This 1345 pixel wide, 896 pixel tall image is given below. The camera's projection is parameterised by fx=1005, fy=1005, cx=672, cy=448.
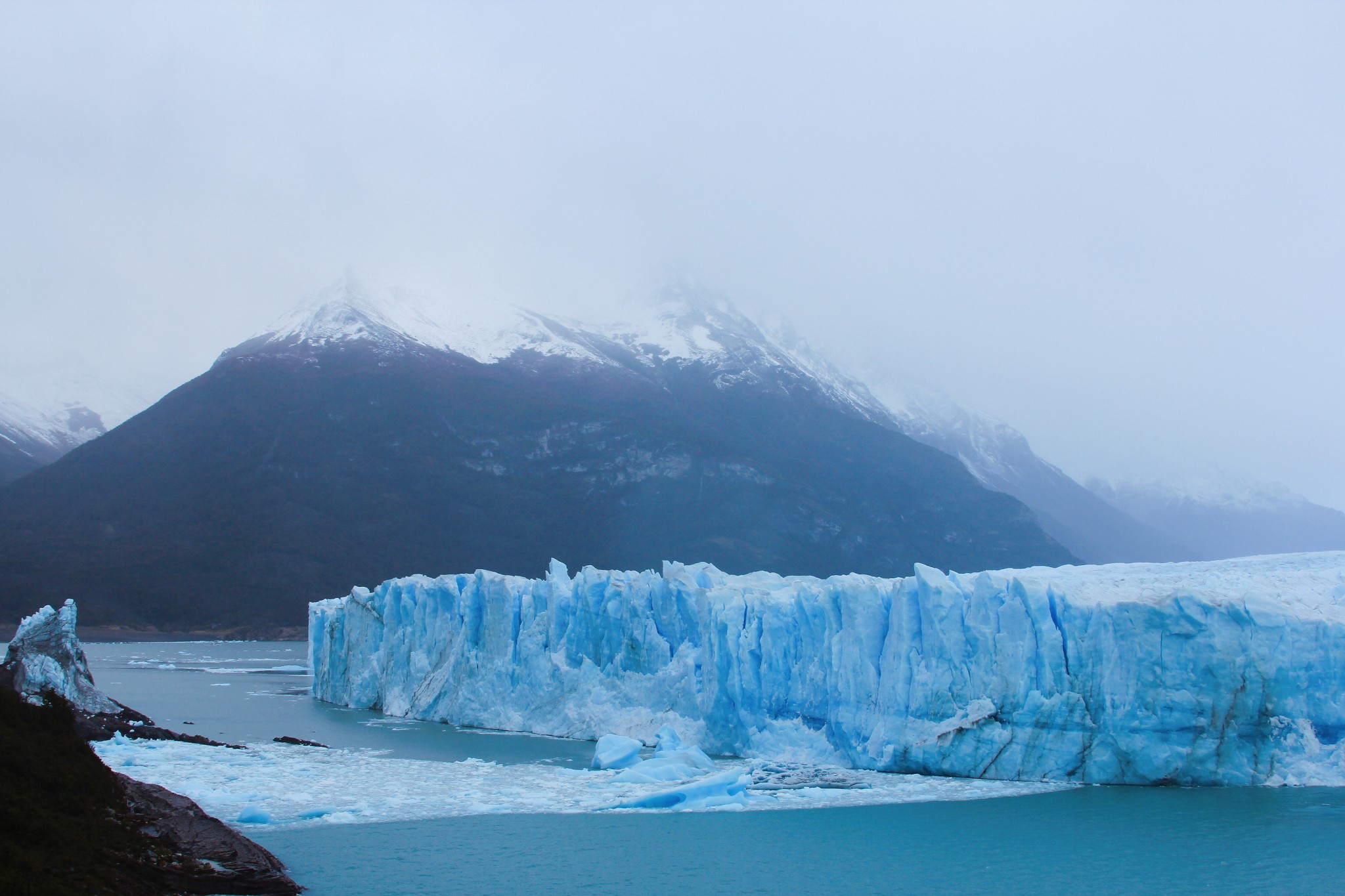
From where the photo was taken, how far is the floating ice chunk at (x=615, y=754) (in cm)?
1533

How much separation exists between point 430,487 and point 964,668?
59340 mm

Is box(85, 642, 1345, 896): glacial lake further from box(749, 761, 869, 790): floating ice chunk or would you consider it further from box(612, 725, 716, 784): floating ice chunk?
box(612, 725, 716, 784): floating ice chunk

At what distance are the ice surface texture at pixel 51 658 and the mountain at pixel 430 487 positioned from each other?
42513 mm

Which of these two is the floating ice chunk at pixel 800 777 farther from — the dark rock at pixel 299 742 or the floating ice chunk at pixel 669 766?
the dark rock at pixel 299 742

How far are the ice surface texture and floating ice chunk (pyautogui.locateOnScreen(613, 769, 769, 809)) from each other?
9396 millimetres

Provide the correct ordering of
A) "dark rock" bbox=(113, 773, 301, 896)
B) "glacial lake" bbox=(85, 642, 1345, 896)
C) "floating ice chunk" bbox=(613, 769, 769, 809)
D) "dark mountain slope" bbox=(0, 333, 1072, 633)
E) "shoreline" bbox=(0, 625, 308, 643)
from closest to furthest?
"dark rock" bbox=(113, 773, 301, 896) → "glacial lake" bbox=(85, 642, 1345, 896) → "floating ice chunk" bbox=(613, 769, 769, 809) → "shoreline" bbox=(0, 625, 308, 643) → "dark mountain slope" bbox=(0, 333, 1072, 633)

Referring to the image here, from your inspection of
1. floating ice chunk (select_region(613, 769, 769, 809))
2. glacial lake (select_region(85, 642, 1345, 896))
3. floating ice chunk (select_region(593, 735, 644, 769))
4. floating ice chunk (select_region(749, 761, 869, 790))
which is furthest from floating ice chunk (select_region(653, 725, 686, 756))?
glacial lake (select_region(85, 642, 1345, 896))

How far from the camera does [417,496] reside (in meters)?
69.4

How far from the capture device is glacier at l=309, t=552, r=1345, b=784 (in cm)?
1346

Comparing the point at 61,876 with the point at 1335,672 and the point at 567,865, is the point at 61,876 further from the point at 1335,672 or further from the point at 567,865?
the point at 1335,672

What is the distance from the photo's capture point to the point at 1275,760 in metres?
13.3

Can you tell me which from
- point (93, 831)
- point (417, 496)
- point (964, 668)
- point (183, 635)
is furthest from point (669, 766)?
point (417, 496)

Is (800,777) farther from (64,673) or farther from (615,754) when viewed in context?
(64,673)

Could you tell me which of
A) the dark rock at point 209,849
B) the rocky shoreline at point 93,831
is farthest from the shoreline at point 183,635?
the dark rock at point 209,849
